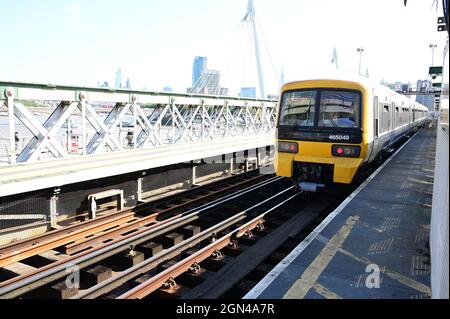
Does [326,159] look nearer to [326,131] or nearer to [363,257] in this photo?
[326,131]

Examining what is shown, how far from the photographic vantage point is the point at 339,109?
7723 mm

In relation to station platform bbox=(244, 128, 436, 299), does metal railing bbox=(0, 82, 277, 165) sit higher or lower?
higher

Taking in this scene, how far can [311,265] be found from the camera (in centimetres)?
407

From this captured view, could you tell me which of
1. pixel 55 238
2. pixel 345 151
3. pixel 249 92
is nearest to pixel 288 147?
pixel 345 151

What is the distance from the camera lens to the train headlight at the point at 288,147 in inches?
318

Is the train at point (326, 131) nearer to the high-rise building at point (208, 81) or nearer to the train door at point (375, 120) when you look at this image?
the train door at point (375, 120)

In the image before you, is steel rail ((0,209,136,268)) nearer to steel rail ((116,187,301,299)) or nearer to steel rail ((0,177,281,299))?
steel rail ((0,177,281,299))

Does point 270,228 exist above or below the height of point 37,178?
below

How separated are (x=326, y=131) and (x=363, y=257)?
380 cm

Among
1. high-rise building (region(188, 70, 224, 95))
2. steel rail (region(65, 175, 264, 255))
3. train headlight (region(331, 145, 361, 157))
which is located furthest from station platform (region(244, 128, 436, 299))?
high-rise building (region(188, 70, 224, 95))

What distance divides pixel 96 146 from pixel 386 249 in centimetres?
729

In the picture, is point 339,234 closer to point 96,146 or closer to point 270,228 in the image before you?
point 270,228

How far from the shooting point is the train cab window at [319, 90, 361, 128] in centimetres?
760
